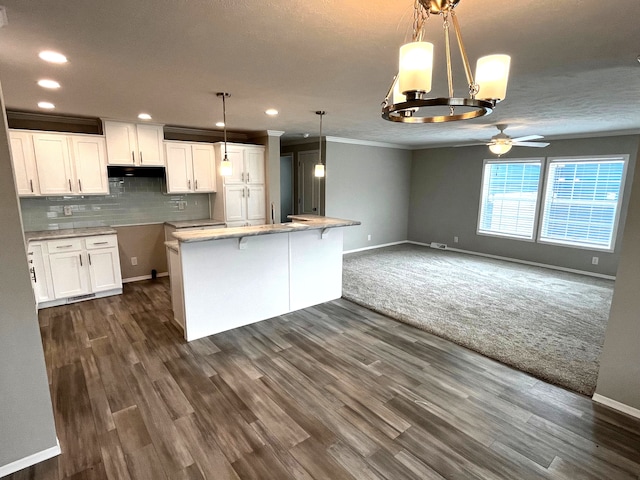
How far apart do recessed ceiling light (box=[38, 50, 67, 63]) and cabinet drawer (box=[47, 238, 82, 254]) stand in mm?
2600

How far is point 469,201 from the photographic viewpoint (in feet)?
23.9

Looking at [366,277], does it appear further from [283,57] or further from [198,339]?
[283,57]

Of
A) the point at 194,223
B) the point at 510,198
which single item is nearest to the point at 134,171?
the point at 194,223

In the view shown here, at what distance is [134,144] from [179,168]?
0.67 meters

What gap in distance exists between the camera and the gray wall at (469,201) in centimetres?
557

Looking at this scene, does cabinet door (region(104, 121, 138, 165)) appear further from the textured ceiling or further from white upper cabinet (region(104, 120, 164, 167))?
the textured ceiling

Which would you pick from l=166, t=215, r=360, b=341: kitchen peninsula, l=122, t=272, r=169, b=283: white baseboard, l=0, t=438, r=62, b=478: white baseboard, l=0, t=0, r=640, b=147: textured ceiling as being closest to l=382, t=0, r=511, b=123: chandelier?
l=0, t=0, r=640, b=147: textured ceiling

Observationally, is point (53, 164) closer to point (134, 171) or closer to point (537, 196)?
point (134, 171)

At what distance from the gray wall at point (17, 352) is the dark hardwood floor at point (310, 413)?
0.19 meters

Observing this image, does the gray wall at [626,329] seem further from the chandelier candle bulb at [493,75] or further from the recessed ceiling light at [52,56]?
the recessed ceiling light at [52,56]

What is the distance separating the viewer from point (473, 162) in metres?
7.14

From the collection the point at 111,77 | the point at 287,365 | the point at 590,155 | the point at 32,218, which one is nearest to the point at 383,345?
the point at 287,365

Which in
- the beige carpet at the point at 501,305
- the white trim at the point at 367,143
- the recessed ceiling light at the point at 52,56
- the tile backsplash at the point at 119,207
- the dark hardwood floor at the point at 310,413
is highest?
the white trim at the point at 367,143

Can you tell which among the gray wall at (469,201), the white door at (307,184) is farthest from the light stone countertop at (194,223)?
the gray wall at (469,201)
